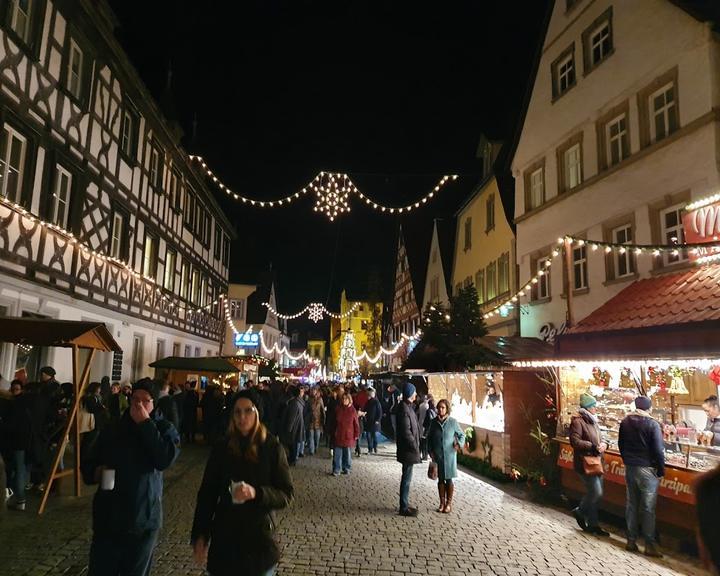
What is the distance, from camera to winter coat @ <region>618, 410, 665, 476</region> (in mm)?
7520

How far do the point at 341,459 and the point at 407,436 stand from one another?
14.9 ft

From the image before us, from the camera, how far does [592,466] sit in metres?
8.43

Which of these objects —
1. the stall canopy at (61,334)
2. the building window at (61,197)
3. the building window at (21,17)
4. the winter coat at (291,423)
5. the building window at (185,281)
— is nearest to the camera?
the stall canopy at (61,334)

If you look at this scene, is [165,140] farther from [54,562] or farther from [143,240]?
[54,562]

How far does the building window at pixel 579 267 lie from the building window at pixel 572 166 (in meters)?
1.97

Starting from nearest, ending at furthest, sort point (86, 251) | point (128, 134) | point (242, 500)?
1. point (242, 500)
2. point (86, 251)
3. point (128, 134)

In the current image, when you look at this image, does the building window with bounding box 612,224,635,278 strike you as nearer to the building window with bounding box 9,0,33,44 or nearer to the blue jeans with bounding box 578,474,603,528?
the blue jeans with bounding box 578,474,603,528

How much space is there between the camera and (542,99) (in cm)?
1902

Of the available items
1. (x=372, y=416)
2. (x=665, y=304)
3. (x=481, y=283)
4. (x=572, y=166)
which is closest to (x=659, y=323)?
(x=665, y=304)

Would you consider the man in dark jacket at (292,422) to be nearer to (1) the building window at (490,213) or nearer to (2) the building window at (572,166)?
(2) the building window at (572,166)

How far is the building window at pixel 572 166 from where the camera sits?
664 inches

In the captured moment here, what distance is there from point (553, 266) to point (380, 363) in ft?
135

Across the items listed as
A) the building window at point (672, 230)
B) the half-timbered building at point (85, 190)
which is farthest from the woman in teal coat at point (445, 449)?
the half-timbered building at point (85, 190)

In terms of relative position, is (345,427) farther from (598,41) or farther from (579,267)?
(598,41)
